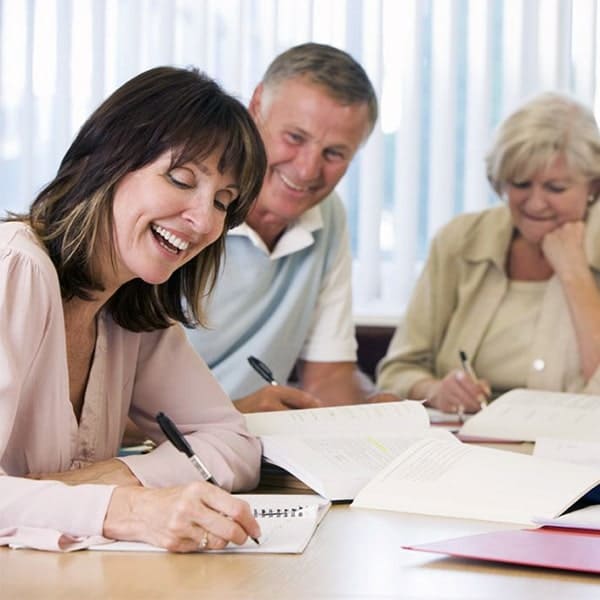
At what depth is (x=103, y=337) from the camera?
1.66m

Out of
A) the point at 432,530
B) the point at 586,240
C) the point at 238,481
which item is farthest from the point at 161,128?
the point at 586,240

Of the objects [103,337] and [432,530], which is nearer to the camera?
[432,530]

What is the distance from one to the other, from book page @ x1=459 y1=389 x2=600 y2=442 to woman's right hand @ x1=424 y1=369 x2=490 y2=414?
9 centimetres

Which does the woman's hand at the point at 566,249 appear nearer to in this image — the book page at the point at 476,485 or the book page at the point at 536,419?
the book page at the point at 536,419

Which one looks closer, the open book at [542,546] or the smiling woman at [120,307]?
the open book at [542,546]

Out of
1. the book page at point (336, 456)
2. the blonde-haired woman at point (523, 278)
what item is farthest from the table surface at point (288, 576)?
the blonde-haired woman at point (523, 278)

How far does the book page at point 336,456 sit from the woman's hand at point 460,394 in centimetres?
63

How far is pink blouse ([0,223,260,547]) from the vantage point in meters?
1.29

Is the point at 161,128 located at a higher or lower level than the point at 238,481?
higher

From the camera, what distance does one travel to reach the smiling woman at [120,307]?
1311 millimetres

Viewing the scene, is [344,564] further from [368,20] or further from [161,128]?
[368,20]

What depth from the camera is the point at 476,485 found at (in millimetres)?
1513

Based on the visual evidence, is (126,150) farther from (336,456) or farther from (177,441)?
(336,456)

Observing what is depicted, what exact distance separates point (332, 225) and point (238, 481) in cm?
119
